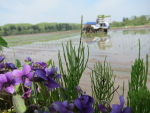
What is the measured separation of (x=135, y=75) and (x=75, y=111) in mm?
392

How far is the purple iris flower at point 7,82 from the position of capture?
2.27 ft

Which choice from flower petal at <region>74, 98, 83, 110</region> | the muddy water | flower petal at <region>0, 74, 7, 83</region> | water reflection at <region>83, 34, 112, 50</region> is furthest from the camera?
water reflection at <region>83, 34, 112, 50</region>

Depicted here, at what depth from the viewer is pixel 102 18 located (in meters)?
27.1

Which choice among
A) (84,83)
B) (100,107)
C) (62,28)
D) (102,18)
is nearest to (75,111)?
(100,107)

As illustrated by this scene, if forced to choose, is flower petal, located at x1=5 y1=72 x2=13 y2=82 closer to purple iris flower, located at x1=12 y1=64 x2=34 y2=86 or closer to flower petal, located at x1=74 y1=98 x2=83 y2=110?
purple iris flower, located at x1=12 y1=64 x2=34 y2=86

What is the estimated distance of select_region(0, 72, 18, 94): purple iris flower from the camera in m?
0.69

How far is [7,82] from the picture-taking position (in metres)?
0.72

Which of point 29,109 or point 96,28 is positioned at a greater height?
point 96,28

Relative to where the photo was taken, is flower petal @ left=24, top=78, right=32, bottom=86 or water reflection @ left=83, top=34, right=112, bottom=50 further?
water reflection @ left=83, top=34, right=112, bottom=50

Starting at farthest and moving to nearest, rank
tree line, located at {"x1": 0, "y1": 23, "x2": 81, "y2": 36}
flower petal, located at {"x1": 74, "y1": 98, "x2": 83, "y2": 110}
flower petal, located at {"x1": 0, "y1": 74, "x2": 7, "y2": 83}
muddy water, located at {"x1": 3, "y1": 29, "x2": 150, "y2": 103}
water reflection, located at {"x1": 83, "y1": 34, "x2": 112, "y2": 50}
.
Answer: tree line, located at {"x1": 0, "y1": 23, "x2": 81, "y2": 36} < water reflection, located at {"x1": 83, "y1": 34, "x2": 112, "y2": 50} < muddy water, located at {"x1": 3, "y1": 29, "x2": 150, "y2": 103} < flower petal, located at {"x1": 0, "y1": 74, "x2": 7, "y2": 83} < flower petal, located at {"x1": 74, "y1": 98, "x2": 83, "y2": 110}

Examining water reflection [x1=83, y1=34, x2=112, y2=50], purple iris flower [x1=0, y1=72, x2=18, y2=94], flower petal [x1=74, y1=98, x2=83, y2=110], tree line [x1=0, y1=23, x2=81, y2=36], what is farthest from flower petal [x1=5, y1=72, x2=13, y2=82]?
tree line [x1=0, y1=23, x2=81, y2=36]

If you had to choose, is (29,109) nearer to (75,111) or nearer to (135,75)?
(75,111)

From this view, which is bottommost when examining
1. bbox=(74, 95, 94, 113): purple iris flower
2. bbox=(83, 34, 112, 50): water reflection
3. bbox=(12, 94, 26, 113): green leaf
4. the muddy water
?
the muddy water

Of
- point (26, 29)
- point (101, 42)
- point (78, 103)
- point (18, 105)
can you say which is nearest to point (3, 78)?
point (18, 105)
